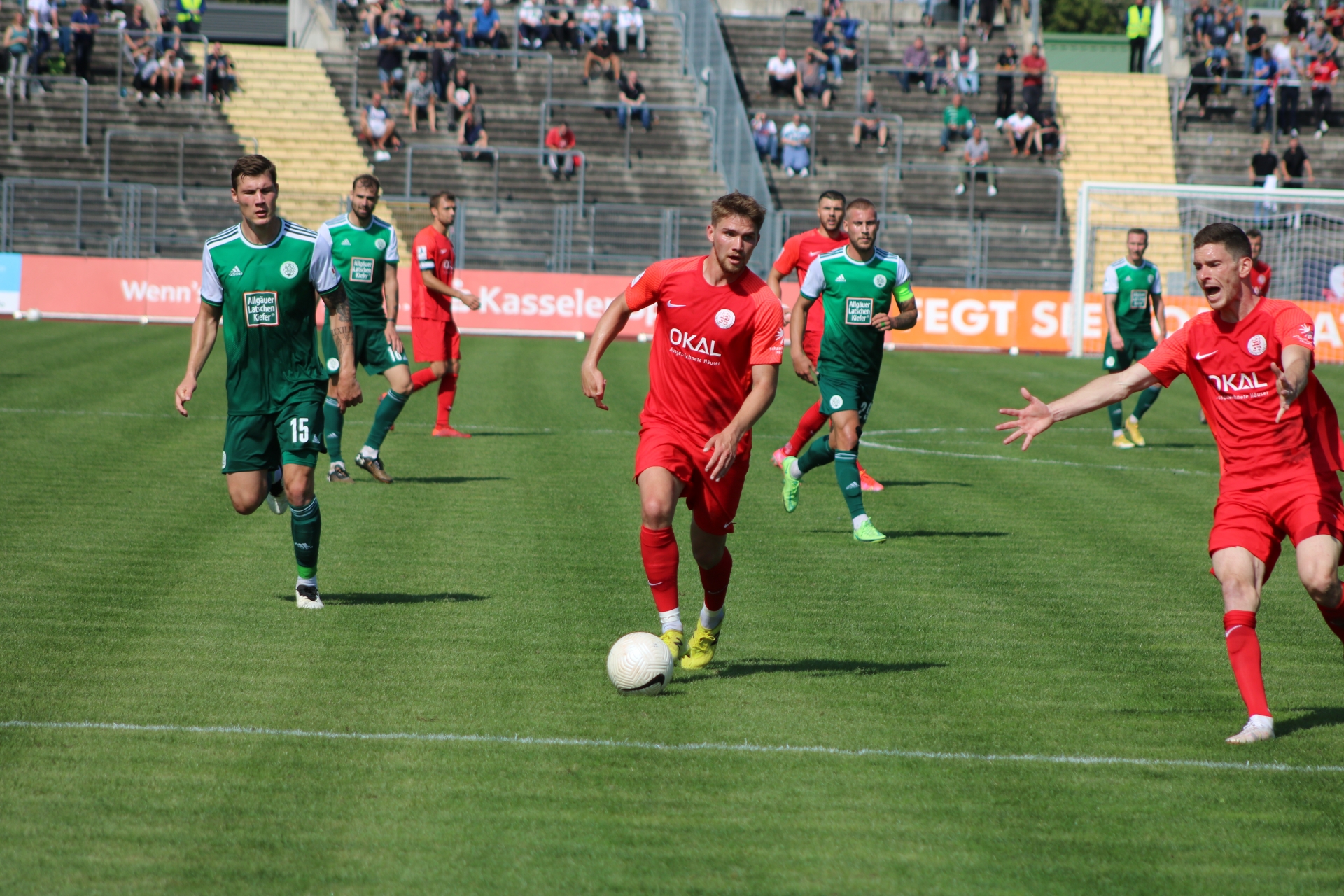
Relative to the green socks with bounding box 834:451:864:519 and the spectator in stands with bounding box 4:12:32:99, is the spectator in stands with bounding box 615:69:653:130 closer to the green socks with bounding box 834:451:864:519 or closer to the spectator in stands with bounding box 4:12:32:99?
the spectator in stands with bounding box 4:12:32:99

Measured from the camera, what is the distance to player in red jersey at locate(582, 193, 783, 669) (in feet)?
22.3

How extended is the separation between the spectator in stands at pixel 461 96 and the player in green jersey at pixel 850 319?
29441 mm

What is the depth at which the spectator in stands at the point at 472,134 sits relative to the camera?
126ft

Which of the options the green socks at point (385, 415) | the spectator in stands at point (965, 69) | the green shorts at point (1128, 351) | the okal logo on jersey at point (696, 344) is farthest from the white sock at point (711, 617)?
the spectator in stands at point (965, 69)

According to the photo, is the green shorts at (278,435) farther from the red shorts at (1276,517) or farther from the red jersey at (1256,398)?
the red shorts at (1276,517)

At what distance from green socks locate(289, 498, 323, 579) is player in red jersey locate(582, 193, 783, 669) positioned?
2.07 meters

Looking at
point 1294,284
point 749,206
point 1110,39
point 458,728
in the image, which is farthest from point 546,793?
point 1110,39

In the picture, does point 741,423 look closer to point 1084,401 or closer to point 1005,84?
point 1084,401

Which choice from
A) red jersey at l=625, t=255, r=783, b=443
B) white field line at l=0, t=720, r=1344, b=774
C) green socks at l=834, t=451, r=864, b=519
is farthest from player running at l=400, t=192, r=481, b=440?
white field line at l=0, t=720, r=1344, b=774

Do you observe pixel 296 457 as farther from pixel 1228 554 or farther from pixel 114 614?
pixel 1228 554

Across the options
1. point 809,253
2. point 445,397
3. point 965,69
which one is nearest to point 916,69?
point 965,69

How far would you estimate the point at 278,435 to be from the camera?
26.4 feet

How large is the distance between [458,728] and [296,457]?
100 inches

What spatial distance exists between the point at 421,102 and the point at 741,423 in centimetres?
3476
